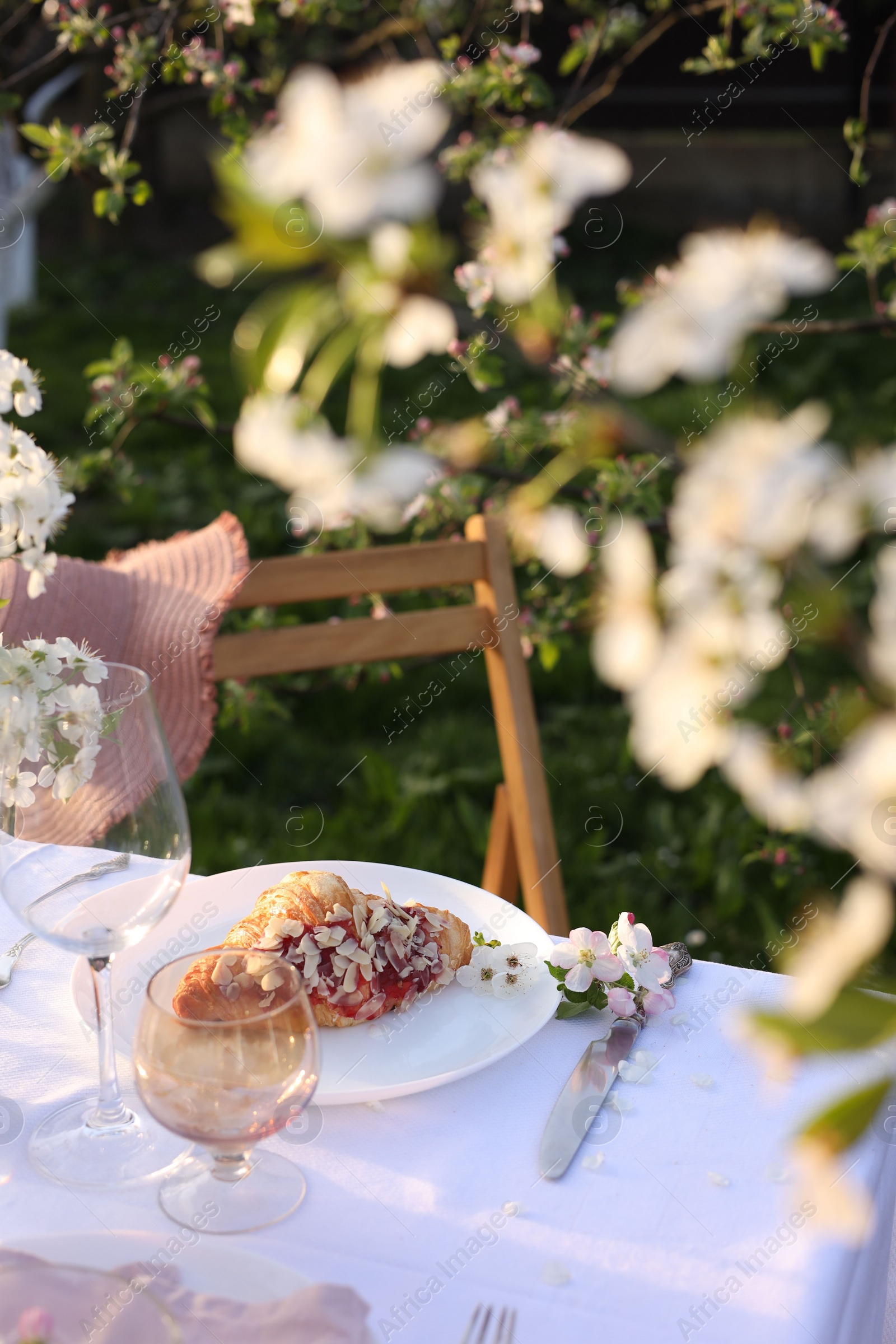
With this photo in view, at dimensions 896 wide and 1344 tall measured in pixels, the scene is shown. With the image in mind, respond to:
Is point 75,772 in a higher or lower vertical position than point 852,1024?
lower

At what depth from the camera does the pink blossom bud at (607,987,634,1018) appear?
3.43 feet

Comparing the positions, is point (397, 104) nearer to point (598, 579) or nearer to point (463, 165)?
point (598, 579)

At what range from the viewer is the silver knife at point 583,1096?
0.90 meters

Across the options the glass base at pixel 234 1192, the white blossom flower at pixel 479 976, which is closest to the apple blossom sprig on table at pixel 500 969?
the white blossom flower at pixel 479 976

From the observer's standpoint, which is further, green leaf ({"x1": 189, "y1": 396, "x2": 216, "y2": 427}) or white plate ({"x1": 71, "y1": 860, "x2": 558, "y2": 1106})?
green leaf ({"x1": 189, "y1": 396, "x2": 216, "y2": 427})

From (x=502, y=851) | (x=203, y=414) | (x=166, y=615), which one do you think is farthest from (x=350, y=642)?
(x=203, y=414)

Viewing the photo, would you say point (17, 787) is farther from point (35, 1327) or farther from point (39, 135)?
point (39, 135)

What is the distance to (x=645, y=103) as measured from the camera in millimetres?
9258

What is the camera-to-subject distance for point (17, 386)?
0.99 meters

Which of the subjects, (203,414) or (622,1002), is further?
(203,414)

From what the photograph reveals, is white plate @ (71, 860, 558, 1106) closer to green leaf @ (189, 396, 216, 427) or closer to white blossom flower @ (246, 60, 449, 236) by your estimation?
white blossom flower @ (246, 60, 449, 236)

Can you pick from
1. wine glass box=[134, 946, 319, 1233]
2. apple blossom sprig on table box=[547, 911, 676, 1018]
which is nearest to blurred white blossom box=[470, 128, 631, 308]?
wine glass box=[134, 946, 319, 1233]

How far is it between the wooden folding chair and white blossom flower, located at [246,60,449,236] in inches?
60.0

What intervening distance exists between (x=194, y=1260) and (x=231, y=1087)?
0.34 feet
